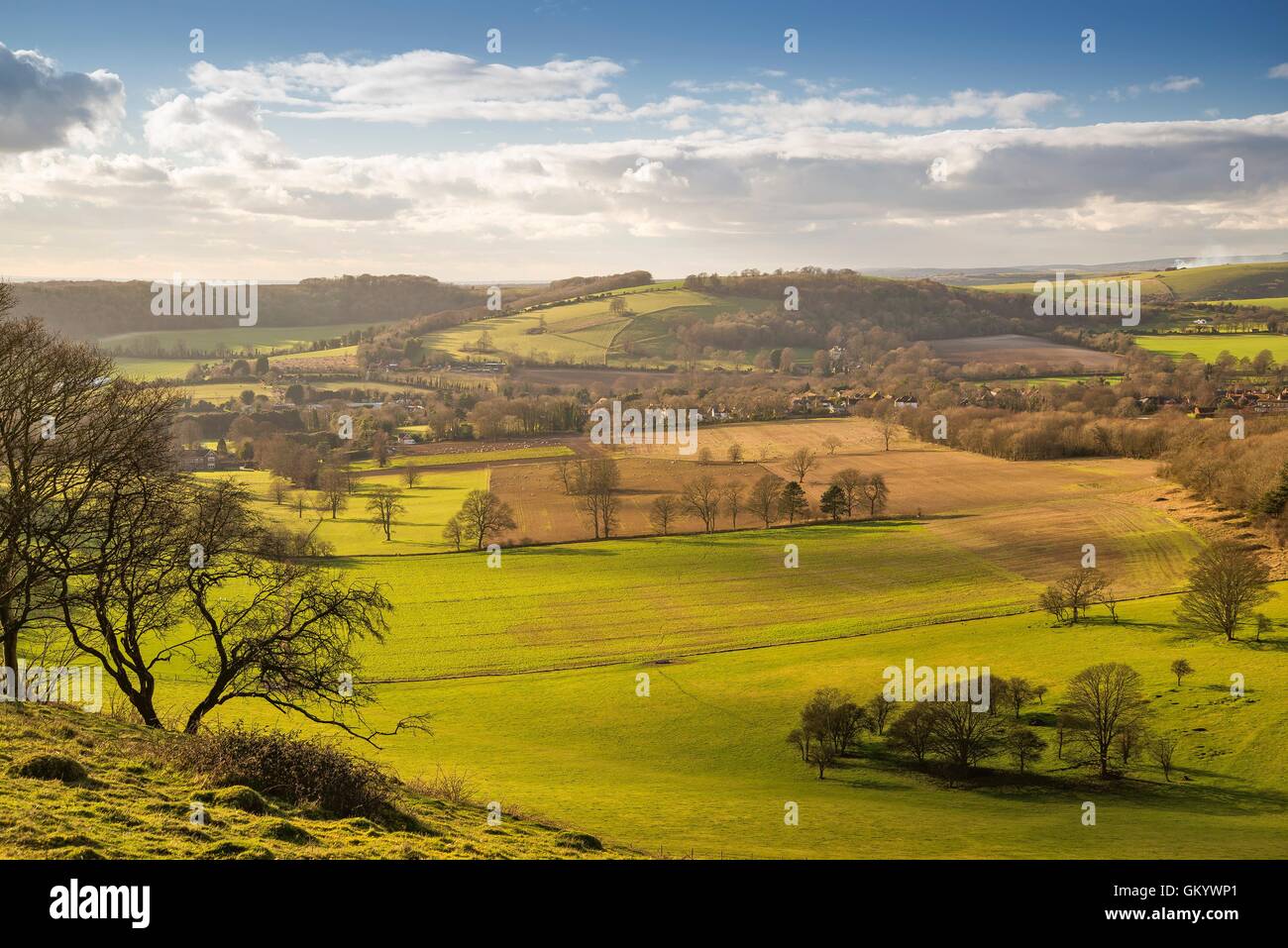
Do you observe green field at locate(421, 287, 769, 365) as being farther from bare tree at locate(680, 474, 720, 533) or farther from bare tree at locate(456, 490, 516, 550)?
bare tree at locate(456, 490, 516, 550)

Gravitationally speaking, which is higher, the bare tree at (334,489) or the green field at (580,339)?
the green field at (580,339)

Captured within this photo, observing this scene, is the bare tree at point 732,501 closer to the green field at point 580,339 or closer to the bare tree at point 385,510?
the bare tree at point 385,510

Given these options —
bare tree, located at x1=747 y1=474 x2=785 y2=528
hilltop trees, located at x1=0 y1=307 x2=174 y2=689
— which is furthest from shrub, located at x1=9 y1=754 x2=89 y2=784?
bare tree, located at x1=747 y1=474 x2=785 y2=528

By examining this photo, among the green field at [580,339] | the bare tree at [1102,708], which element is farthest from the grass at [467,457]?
the bare tree at [1102,708]

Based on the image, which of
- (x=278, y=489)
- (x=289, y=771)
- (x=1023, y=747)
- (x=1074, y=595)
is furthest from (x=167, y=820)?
(x=278, y=489)

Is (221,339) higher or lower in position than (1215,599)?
higher

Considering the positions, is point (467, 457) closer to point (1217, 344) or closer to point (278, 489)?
point (278, 489)
